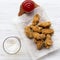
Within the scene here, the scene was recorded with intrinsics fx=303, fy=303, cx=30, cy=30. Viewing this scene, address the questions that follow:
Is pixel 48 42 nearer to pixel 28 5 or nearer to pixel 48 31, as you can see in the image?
pixel 48 31

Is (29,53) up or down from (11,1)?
down

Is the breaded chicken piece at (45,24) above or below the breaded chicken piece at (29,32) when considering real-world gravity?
above

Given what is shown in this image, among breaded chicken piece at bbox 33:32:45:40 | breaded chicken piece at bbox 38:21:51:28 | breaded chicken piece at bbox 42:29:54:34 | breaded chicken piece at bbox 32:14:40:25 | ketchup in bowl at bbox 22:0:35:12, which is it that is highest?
ketchup in bowl at bbox 22:0:35:12

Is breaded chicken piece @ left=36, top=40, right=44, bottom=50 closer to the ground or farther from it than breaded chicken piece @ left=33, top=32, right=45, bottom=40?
closer to the ground

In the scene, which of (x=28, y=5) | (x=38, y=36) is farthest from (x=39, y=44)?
(x=28, y=5)

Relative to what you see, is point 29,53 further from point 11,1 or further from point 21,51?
point 11,1

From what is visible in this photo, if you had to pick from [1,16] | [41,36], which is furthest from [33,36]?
[1,16]

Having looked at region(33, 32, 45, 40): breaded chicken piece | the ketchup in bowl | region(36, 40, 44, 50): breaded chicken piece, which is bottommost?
region(36, 40, 44, 50): breaded chicken piece
